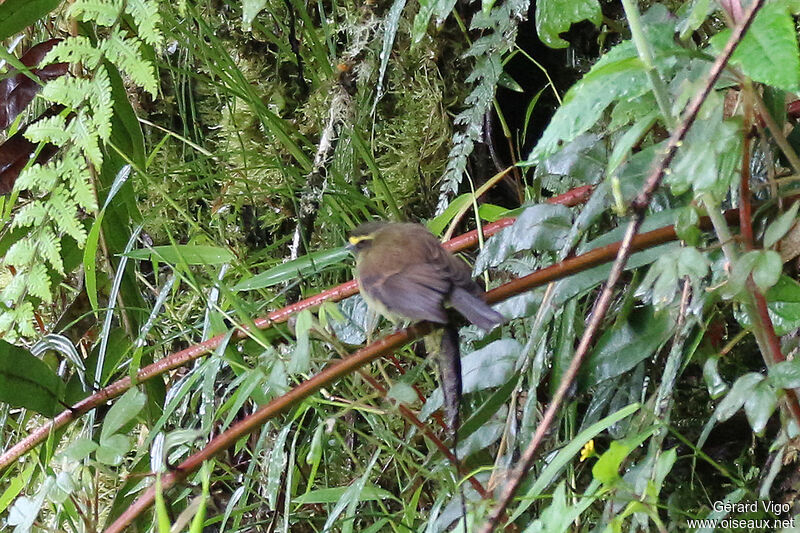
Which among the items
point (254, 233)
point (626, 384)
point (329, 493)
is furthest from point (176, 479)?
point (254, 233)

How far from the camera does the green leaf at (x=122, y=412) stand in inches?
49.4

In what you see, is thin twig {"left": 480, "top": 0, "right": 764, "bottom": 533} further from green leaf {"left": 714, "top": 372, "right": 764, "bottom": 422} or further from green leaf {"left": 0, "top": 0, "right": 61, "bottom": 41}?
green leaf {"left": 0, "top": 0, "right": 61, "bottom": 41}

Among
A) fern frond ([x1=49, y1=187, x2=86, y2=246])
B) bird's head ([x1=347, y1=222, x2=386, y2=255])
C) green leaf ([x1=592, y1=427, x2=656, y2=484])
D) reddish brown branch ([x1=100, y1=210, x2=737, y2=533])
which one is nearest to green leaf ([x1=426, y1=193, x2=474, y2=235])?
bird's head ([x1=347, y1=222, x2=386, y2=255])

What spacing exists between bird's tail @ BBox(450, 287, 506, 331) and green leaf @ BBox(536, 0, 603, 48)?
44cm

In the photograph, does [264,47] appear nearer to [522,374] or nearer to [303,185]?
[303,185]

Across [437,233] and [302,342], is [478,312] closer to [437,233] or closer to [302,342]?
[302,342]

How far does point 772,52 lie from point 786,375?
1.28 feet

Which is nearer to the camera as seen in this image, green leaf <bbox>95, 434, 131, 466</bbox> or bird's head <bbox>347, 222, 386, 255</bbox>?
green leaf <bbox>95, 434, 131, 466</bbox>

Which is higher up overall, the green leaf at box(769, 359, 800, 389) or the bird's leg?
the bird's leg

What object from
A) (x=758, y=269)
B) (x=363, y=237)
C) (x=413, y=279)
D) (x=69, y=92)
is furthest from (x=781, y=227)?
(x=69, y=92)

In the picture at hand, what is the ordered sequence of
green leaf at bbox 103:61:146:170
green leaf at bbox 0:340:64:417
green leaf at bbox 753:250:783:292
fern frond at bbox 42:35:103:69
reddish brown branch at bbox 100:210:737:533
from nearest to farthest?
green leaf at bbox 753:250:783:292 → reddish brown branch at bbox 100:210:737:533 → green leaf at bbox 0:340:64:417 → fern frond at bbox 42:35:103:69 → green leaf at bbox 103:61:146:170

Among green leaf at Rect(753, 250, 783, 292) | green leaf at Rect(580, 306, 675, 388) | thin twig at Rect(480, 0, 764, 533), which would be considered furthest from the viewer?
green leaf at Rect(580, 306, 675, 388)

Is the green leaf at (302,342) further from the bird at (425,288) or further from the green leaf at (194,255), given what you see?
the green leaf at (194,255)

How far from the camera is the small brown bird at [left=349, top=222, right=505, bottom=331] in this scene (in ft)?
4.11
